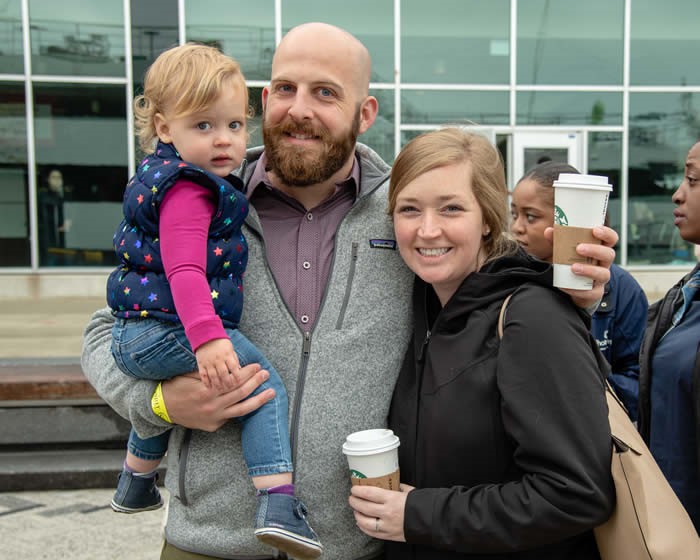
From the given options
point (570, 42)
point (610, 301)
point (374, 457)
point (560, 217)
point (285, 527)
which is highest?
point (570, 42)

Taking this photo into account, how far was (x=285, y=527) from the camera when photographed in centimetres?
180

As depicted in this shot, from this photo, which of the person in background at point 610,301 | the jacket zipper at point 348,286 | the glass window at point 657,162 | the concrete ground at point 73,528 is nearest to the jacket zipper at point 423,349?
the jacket zipper at point 348,286

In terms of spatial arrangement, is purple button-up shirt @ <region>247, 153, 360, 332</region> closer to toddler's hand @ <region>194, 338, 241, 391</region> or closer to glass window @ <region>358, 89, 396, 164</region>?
toddler's hand @ <region>194, 338, 241, 391</region>

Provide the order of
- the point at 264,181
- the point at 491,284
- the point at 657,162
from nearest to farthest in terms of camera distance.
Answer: the point at 491,284 → the point at 264,181 → the point at 657,162

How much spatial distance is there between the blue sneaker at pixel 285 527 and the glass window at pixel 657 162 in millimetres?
11634

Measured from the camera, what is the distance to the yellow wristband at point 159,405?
1.99 meters

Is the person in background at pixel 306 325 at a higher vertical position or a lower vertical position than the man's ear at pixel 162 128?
lower

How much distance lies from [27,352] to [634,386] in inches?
240

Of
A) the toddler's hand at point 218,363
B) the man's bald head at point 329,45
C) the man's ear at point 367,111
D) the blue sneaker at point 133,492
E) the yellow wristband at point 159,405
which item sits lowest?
the blue sneaker at point 133,492

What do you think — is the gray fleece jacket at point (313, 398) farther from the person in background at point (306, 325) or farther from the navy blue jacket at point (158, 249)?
the navy blue jacket at point (158, 249)

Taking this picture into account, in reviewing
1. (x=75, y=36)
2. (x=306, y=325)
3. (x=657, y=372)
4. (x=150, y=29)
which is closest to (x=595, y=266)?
(x=306, y=325)

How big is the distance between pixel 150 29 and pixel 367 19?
359 cm

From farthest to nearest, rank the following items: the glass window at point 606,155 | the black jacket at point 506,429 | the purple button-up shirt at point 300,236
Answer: the glass window at point 606,155, the purple button-up shirt at point 300,236, the black jacket at point 506,429

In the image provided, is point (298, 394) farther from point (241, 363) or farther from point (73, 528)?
point (73, 528)
